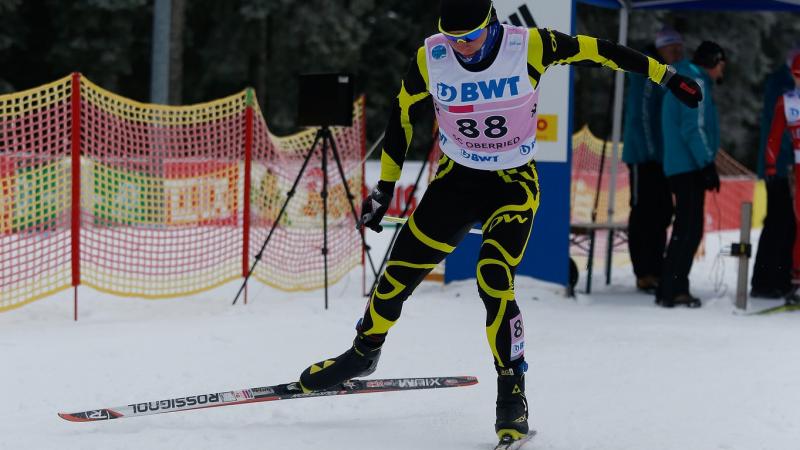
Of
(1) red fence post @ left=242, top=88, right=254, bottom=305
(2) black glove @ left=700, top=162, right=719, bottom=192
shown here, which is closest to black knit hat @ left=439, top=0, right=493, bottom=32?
(1) red fence post @ left=242, top=88, right=254, bottom=305

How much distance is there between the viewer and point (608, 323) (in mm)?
7090

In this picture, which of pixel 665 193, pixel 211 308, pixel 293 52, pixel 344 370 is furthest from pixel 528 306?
pixel 293 52

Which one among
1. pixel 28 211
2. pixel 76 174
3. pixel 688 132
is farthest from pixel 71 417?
pixel 688 132

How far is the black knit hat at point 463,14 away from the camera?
380cm

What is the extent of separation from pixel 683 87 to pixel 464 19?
3.84ft

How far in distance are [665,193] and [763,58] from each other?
23256mm

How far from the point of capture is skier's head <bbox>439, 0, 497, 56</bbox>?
3.80 metres

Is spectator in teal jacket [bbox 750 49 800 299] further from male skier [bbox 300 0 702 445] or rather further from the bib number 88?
the bib number 88

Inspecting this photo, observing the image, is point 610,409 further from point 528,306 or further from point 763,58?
point 763,58

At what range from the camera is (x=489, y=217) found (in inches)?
168

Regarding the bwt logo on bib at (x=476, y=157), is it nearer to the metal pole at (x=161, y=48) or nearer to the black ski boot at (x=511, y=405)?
the black ski boot at (x=511, y=405)

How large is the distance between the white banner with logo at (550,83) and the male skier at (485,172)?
11.9ft

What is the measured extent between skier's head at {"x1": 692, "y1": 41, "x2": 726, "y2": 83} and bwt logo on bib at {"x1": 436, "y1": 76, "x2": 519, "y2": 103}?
4.19 meters

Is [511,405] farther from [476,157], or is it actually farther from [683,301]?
[683,301]
